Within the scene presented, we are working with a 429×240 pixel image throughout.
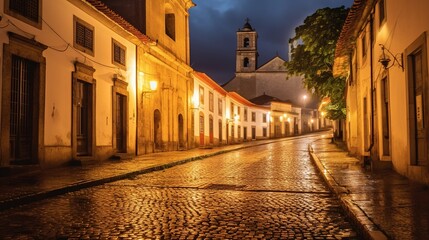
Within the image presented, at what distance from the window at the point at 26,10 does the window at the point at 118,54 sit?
5.50 m

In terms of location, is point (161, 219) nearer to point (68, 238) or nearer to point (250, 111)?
point (68, 238)

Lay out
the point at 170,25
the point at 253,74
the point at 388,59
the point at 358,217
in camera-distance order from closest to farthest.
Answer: the point at 358,217 < the point at 388,59 < the point at 170,25 < the point at 253,74

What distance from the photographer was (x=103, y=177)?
10922 millimetres

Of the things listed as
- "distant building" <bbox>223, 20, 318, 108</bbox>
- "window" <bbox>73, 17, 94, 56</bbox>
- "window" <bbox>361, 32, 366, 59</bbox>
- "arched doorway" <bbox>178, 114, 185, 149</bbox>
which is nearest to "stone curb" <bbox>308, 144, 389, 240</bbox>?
"window" <bbox>361, 32, 366, 59</bbox>

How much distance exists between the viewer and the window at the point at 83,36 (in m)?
14.8

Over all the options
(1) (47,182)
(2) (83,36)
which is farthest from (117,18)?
(1) (47,182)

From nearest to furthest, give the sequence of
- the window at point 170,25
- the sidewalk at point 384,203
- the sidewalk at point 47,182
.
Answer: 1. the sidewalk at point 384,203
2. the sidewalk at point 47,182
3. the window at point 170,25

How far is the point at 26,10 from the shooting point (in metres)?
12.0

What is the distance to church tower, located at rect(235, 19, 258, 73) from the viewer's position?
7306cm

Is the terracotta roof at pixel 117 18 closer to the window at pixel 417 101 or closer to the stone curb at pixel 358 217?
the window at pixel 417 101

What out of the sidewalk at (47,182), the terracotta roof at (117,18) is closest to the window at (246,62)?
the terracotta roof at (117,18)

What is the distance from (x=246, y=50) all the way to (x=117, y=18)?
187ft

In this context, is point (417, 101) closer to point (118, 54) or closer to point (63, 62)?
point (63, 62)

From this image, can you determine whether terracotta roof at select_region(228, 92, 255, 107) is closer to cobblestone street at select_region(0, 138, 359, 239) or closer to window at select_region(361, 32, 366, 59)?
window at select_region(361, 32, 366, 59)
